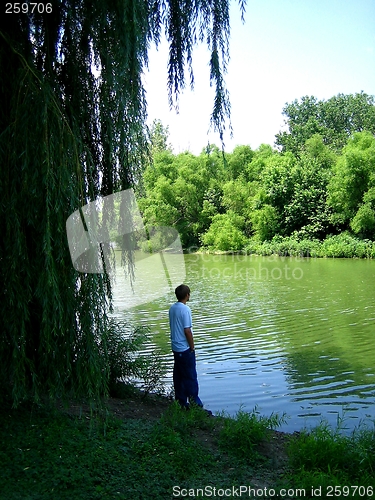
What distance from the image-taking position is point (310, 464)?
4785 millimetres

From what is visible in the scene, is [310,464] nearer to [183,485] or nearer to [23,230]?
[183,485]

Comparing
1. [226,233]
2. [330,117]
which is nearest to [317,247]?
[226,233]

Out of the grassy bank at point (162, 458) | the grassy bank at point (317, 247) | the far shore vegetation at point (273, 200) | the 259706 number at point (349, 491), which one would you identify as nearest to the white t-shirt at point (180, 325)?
the grassy bank at point (162, 458)

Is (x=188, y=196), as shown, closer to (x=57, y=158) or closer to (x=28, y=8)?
(x=28, y=8)

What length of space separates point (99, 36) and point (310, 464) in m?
4.20

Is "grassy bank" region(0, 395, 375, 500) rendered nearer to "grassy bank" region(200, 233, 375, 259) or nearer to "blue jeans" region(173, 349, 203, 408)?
"blue jeans" region(173, 349, 203, 408)

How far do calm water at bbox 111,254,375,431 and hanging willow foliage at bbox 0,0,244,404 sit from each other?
11.7 ft

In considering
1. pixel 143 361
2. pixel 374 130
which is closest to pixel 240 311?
pixel 143 361

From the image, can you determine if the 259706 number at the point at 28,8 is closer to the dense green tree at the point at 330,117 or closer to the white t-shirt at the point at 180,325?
the white t-shirt at the point at 180,325

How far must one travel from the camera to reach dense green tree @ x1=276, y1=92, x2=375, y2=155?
7269 centimetres

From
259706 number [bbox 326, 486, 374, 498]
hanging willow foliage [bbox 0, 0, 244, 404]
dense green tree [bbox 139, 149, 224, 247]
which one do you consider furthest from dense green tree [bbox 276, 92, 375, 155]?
259706 number [bbox 326, 486, 374, 498]

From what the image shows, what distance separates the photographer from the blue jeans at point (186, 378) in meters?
6.47

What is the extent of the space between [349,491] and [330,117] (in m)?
79.7

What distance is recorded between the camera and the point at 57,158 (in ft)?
14.0
